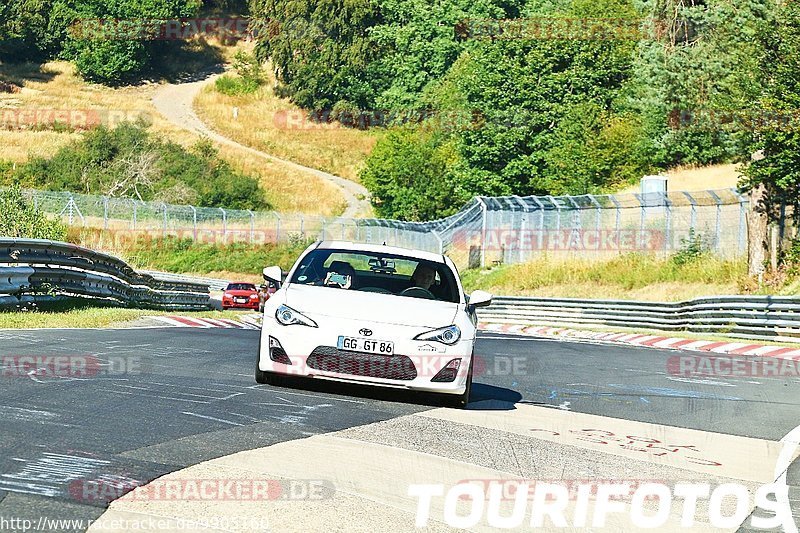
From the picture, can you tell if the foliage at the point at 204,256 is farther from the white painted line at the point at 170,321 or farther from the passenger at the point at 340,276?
the passenger at the point at 340,276

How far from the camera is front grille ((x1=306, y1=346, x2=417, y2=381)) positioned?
10.3m

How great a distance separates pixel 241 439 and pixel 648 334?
74.9 ft

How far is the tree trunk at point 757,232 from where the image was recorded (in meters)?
34.0

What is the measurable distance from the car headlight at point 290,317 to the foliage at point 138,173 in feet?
233

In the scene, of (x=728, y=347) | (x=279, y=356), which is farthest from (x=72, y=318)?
(x=728, y=347)

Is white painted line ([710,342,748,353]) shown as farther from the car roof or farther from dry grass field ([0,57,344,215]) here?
dry grass field ([0,57,344,215])

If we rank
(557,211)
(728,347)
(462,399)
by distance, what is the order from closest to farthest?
(462,399) < (728,347) < (557,211)

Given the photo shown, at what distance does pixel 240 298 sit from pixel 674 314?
67.9ft

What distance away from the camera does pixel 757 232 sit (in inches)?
1345

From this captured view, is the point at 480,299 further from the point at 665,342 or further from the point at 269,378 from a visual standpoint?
the point at 665,342

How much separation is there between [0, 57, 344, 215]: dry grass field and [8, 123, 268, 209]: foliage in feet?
5.88

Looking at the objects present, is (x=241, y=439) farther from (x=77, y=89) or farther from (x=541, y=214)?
(x=77, y=89)

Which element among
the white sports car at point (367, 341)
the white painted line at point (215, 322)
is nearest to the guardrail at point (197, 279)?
the white painted line at point (215, 322)

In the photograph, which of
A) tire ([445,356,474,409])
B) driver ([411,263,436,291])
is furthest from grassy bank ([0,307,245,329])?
tire ([445,356,474,409])
